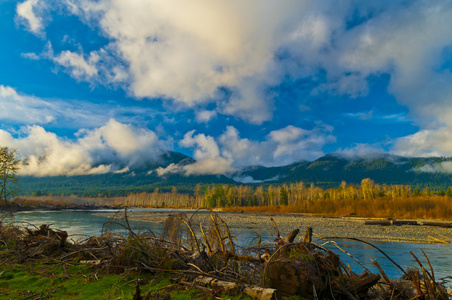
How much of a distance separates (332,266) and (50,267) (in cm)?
783

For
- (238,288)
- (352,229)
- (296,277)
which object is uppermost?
(296,277)

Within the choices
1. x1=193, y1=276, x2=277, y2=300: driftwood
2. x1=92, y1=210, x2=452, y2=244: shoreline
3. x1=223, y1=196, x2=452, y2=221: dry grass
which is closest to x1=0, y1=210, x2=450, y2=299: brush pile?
x1=193, y1=276, x2=277, y2=300: driftwood

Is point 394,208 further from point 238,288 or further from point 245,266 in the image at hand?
point 238,288

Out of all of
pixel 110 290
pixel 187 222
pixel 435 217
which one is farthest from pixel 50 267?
pixel 435 217

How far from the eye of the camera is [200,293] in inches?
202

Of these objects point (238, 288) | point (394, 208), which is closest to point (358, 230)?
point (238, 288)

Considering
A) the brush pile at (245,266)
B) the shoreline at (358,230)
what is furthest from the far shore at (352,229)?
the brush pile at (245,266)

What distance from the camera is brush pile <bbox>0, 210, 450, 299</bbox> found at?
4645mm

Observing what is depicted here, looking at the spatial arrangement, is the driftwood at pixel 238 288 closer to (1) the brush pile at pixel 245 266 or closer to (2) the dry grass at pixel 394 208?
(1) the brush pile at pixel 245 266

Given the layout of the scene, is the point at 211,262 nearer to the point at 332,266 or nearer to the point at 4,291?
the point at 332,266

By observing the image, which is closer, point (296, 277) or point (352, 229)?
point (296, 277)

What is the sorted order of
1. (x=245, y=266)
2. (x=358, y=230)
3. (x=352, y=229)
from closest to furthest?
(x=245, y=266) → (x=358, y=230) → (x=352, y=229)

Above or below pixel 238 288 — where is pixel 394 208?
below

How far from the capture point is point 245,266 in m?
6.86
